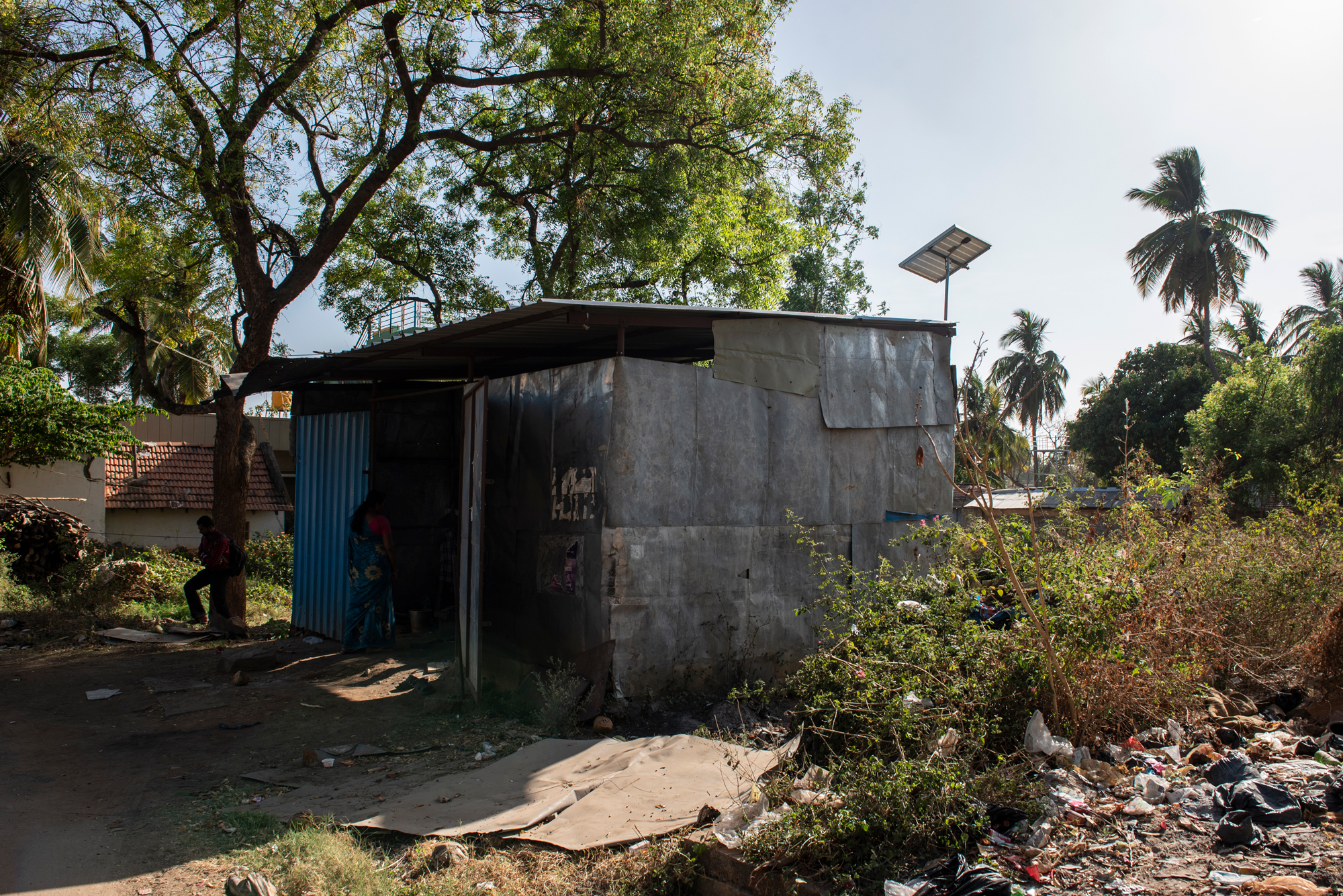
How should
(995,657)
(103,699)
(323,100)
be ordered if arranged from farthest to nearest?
(323,100) → (103,699) → (995,657)

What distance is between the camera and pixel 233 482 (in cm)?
1167

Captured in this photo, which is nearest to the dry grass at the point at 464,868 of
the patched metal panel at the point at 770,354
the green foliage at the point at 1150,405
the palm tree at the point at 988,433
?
the palm tree at the point at 988,433

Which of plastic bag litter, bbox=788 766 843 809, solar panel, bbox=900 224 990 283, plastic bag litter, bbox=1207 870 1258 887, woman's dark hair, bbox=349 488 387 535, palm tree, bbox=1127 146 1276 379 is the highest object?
palm tree, bbox=1127 146 1276 379

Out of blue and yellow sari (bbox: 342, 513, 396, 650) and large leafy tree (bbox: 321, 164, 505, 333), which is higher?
large leafy tree (bbox: 321, 164, 505, 333)

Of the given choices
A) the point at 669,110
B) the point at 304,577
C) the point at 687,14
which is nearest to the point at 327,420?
the point at 304,577

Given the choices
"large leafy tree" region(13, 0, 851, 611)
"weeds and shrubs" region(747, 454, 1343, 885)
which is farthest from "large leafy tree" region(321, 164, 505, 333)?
"weeds and shrubs" region(747, 454, 1343, 885)

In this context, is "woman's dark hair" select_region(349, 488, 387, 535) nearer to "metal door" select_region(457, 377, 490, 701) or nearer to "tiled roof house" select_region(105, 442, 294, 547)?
"metal door" select_region(457, 377, 490, 701)

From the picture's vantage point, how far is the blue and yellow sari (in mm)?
8766

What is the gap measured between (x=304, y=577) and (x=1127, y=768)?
9391mm

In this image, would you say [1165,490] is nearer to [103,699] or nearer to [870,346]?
[870,346]

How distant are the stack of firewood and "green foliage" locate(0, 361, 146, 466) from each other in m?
1.11

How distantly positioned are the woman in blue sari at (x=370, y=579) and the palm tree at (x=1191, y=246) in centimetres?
2913

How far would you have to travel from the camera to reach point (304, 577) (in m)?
10.6

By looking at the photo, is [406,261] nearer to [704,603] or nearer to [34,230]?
[34,230]
